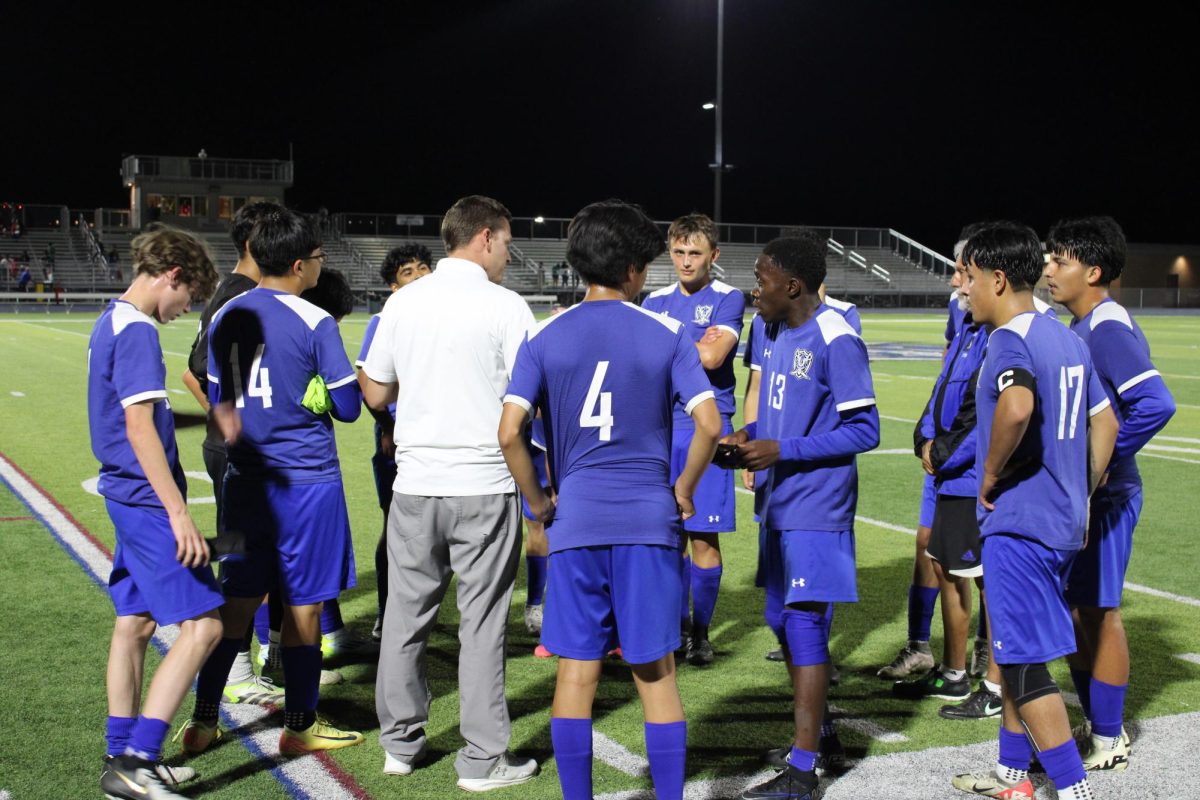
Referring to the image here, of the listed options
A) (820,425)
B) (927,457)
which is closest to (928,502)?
(927,457)

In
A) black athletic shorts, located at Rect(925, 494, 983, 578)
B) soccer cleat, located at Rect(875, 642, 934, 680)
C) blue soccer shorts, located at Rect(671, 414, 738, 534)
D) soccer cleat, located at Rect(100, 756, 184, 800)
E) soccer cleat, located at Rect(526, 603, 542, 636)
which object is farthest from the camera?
soccer cleat, located at Rect(526, 603, 542, 636)

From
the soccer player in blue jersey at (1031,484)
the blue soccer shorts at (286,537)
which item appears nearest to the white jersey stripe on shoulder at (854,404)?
the soccer player in blue jersey at (1031,484)

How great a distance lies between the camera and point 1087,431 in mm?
3744

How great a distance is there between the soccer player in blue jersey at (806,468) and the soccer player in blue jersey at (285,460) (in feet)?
4.68

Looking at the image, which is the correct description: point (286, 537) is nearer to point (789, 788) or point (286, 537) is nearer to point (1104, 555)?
point (789, 788)

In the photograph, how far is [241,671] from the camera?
4.92 metres

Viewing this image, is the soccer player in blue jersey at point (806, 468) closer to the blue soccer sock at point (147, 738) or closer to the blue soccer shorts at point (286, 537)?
the blue soccer shorts at point (286, 537)

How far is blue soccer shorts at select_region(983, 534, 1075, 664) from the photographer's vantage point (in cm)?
353

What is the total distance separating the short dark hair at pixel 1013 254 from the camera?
366cm

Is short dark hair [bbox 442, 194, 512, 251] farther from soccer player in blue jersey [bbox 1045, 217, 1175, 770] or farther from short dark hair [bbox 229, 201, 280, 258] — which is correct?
soccer player in blue jersey [bbox 1045, 217, 1175, 770]

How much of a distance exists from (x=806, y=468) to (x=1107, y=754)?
4.84ft

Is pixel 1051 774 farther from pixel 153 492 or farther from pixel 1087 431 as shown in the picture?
pixel 153 492

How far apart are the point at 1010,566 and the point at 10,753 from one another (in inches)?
135

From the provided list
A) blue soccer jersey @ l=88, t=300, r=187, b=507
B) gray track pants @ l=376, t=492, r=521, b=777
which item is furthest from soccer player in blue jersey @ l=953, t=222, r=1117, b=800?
blue soccer jersey @ l=88, t=300, r=187, b=507
